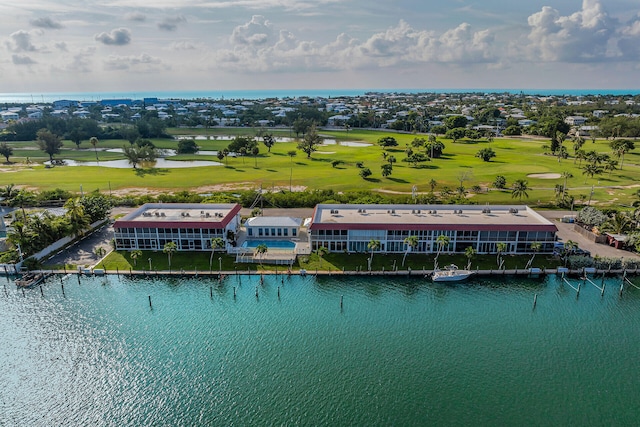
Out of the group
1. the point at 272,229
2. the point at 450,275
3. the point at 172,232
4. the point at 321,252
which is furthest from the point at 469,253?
the point at 172,232

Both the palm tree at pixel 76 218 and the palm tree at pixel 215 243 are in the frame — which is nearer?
the palm tree at pixel 215 243

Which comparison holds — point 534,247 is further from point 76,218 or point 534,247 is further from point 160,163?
point 160,163

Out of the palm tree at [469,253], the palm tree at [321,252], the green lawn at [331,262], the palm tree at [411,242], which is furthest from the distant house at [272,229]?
the palm tree at [469,253]

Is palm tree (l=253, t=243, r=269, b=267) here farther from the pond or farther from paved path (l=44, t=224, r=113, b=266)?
the pond

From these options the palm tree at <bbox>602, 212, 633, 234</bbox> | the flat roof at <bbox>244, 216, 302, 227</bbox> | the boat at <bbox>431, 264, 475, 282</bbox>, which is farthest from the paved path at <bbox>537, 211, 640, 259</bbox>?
the flat roof at <bbox>244, 216, 302, 227</bbox>

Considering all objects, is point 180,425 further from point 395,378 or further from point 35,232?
point 35,232

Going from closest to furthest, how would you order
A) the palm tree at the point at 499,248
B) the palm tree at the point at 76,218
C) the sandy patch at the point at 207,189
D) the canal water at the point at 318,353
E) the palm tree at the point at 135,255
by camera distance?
the canal water at the point at 318,353, the palm tree at the point at 135,255, the palm tree at the point at 499,248, the palm tree at the point at 76,218, the sandy patch at the point at 207,189

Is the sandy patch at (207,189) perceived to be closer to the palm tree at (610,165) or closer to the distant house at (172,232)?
the distant house at (172,232)
